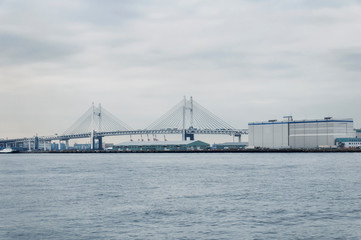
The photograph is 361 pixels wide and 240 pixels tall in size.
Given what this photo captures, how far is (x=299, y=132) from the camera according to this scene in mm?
110875

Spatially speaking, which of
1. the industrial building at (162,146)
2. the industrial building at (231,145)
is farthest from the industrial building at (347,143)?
the industrial building at (231,145)

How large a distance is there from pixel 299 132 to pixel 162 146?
33.0 m

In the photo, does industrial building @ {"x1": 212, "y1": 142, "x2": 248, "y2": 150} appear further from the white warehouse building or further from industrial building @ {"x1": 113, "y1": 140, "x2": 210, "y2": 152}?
the white warehouse building

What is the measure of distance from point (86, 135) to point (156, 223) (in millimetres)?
112370

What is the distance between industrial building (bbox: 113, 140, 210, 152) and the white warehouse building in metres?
12.5

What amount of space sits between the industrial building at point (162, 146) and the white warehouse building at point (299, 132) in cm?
1252

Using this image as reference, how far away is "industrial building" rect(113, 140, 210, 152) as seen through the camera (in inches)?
4692

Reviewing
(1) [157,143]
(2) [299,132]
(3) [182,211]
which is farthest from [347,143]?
(3) [182,211]

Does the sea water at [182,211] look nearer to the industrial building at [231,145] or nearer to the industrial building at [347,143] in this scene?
the industrial building at [347,143]

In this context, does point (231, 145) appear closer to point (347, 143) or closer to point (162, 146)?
point (162, 146)

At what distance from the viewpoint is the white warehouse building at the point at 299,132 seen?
350ft

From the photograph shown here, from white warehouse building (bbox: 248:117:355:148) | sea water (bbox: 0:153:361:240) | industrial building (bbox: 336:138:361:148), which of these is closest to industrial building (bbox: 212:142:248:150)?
white warehouse building (bbox: 248:117:355:148)

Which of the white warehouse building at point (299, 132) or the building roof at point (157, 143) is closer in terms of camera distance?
the white warehouse building at point (299, 132)

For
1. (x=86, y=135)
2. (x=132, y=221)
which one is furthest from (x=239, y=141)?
(x=132, y=221)
